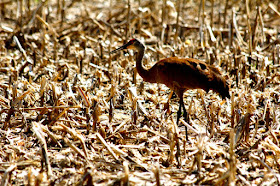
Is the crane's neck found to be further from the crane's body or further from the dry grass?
the dry grass

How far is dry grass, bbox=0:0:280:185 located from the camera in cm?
329

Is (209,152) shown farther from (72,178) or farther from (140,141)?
(72,178)

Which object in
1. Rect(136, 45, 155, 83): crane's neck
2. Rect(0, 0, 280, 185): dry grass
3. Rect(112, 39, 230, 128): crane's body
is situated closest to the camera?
Rect(0, 0, 280, 185): dry grass

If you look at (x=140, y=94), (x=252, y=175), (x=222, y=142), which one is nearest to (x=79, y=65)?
(x=140, y=94)

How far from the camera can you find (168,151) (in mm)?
3770

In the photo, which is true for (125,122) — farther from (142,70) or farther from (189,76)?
(142,70)

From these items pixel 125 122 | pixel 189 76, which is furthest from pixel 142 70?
pixel 125 122

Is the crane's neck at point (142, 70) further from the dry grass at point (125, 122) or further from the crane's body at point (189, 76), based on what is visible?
the dry grass at point (125, 122)

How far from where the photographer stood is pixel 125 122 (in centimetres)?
414

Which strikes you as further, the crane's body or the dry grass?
the crane's body

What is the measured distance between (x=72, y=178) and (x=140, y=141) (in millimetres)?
908

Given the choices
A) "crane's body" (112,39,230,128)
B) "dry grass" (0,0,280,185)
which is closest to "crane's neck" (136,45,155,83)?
"crane's body" (112,39,230,128)

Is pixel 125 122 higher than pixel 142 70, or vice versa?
pixel 142 70

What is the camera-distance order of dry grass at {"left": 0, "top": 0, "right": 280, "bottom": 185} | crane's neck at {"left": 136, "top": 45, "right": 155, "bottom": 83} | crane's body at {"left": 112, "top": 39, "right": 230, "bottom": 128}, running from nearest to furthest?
dry grass at {"left": 0, "top": 0, "right": 280, "bottom": 185} → crane's body at {"left": 112, "top": 39, "right": 230, "bottom": 128} → crane's neck at {"left": 136, "top": 45, "right": 155, "bottom": 83}
